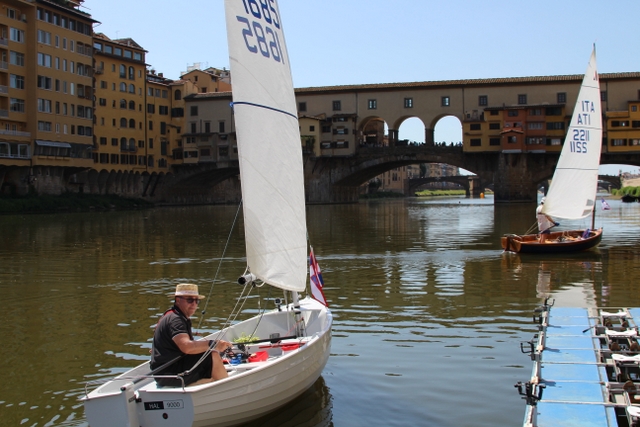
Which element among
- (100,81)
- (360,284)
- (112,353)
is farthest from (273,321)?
(100,81)

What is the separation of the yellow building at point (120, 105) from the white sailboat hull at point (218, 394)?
7307cm

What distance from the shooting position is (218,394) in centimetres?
783

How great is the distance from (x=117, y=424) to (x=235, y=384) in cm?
134

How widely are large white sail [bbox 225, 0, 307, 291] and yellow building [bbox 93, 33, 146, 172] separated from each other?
71.7 metres

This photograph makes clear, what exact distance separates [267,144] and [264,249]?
58.0 inches

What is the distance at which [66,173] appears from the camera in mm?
73875

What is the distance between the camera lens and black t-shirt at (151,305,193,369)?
8.07 meters

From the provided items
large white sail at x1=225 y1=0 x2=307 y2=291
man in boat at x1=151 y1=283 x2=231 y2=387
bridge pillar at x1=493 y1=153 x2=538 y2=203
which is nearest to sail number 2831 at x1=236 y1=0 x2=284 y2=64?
large white sail at x1=225 y1=0 x2=307 y2=291

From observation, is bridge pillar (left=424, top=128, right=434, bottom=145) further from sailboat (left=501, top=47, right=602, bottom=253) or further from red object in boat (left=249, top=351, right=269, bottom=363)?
red object in boat (left=249, top=351, right=269, bottom=363)

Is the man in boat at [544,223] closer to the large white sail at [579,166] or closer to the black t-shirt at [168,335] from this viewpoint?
the large white sail at [579,166]

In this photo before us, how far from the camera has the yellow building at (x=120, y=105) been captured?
79.2 metres

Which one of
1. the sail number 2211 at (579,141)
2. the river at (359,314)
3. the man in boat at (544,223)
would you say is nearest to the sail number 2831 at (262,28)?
the river at (359,314)

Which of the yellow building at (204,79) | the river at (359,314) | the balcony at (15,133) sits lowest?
the river at (359,314)

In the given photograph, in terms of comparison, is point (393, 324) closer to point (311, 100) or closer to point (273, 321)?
point (273, 321)
